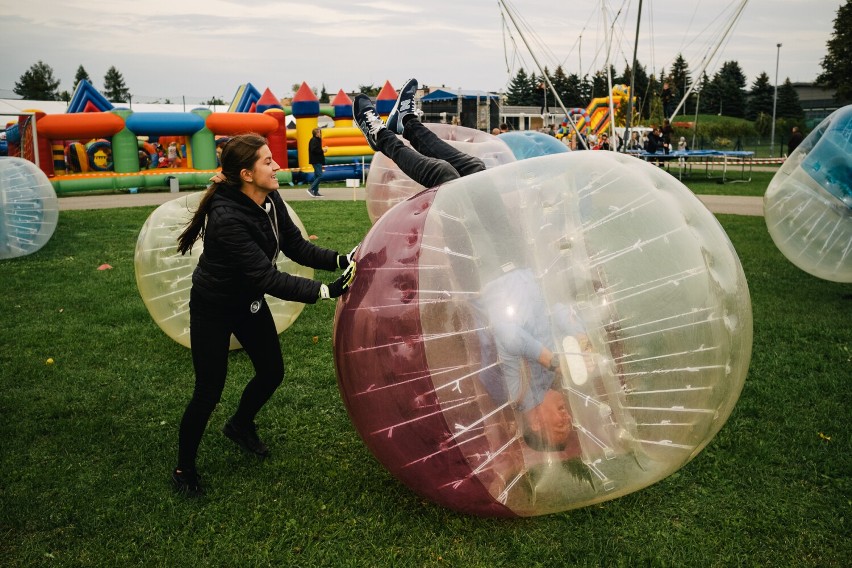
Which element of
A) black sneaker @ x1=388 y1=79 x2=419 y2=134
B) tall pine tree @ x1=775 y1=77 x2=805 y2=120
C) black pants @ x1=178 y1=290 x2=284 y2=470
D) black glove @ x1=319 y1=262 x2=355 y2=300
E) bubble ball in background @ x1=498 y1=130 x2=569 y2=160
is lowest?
black pants @ x1=178 y1=290 x2=284 y2=470

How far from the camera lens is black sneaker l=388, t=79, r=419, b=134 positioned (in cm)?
505

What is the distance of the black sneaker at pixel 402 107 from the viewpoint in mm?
5047

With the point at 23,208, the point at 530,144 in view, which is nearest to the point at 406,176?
the point at 530,144

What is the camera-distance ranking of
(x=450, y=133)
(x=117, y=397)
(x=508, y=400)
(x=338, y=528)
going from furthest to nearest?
(x=450, y=133) → (x=117, y=397) → (x=338, y=528) → (x=508, y=400)

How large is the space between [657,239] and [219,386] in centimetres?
239

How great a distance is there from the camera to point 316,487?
12.1ft

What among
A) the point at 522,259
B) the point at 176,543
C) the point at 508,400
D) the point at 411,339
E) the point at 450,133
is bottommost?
the point at 176,543

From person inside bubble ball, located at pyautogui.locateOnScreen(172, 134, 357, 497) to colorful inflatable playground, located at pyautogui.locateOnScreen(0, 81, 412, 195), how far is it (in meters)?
17.0

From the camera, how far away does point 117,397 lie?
4898 millimetres

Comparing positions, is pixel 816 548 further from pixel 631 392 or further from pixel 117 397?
pixel 117 397

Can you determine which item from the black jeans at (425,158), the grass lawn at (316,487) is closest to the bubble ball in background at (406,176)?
the black jeans at (425,158)

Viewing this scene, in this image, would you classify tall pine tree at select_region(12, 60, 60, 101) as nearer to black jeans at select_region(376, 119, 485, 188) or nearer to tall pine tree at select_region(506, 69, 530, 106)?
tall pine tree at select_region(506, 69, 530, 106)

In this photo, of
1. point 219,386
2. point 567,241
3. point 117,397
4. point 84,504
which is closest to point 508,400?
point 567,241

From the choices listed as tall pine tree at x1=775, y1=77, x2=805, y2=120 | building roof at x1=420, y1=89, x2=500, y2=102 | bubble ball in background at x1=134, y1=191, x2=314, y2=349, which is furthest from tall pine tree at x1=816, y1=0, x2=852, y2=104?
bubble ball in background at x1=134, y1=191, x2=314, y2=349
